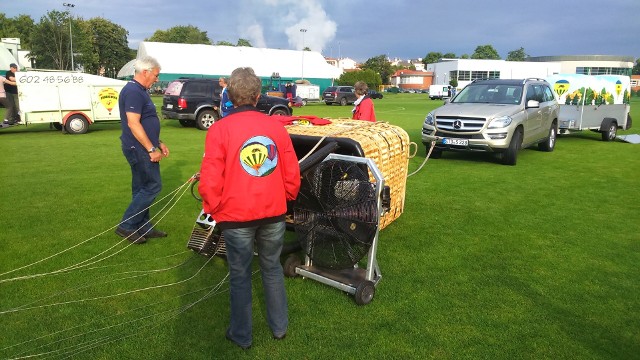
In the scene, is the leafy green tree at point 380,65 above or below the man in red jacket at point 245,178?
above

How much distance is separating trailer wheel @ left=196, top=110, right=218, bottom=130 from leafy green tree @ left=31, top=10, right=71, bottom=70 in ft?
160

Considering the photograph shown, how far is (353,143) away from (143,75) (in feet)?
7.62

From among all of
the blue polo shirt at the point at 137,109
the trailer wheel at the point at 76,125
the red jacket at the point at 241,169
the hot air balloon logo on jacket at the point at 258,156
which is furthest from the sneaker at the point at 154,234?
the trailer wheel at the point at 76,125

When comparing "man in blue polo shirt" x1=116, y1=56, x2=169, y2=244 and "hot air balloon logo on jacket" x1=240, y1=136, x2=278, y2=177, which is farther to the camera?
"man in blue polo shirt" x1=116, y1=56, x2=169, y2=244

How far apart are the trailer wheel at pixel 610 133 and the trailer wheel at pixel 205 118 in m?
13.3

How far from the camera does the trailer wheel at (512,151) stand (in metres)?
10.4

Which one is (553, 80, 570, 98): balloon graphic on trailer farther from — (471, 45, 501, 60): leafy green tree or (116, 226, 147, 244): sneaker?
(471, 45, 501, 60): leafy green tree

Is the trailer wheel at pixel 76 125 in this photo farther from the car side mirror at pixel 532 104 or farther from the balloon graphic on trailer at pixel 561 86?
the balloon graphic on trailer at pixel 561 86

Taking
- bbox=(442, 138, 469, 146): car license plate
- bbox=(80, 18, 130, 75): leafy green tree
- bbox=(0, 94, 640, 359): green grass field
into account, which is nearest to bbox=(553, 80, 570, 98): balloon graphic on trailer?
bbox=(442, 138, 469, 146): car license plate

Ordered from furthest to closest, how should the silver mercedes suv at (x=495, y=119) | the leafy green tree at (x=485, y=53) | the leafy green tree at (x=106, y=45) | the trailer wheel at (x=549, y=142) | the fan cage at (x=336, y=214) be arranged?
the leafy green tree at (x=485, y=53), the leafy green tree at (x=106, y=45), the trailer wheel at (x=549, y=142), the silver mercedes suv at (x=495, y=119), the fan cage at (x=336, y=214)

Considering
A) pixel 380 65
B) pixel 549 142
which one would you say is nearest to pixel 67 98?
pixel 549 142

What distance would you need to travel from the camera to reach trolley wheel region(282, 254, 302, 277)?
14.5 ft

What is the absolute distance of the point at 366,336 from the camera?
11.6 feet

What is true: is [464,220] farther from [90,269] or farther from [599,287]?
[90,269]
